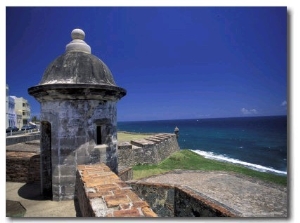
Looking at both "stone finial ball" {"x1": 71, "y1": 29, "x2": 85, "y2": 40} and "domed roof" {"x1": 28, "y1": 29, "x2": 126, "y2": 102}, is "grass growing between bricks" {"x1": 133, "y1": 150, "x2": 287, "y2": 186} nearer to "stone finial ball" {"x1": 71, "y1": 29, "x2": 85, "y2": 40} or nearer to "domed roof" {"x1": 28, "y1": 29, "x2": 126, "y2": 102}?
"domed roof" {"x1": 28, "y1": 29, "x2": 126, "y2": 102}

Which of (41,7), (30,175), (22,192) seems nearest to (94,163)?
(22,192)

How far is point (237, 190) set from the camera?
833 centimetres

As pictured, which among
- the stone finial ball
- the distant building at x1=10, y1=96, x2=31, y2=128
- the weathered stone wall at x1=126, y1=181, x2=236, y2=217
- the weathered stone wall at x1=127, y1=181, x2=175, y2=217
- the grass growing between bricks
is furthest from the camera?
the grass growing between bricks

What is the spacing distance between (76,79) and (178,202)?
3.14 meters

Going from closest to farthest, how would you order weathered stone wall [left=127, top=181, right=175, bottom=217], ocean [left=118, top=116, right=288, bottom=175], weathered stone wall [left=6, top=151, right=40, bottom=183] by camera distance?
weathered stone wall [left=127, top=181, right=175, bottom=217], weathered stone wall [left=6, top=151, right=40, bottom=183], ocean [left=118, top=116, right=288, bottom=175]

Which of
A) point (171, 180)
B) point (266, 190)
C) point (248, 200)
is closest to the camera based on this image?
point (248, 200)

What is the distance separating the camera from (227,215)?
3443mm

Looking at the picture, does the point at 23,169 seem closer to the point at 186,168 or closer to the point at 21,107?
the point at 21,107

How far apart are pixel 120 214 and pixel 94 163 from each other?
1.70 m

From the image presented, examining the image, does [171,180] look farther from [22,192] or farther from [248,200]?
[22,192]

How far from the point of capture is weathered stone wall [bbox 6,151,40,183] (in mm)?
4859

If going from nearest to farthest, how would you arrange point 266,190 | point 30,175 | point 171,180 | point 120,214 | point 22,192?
point 120,214 < point 22,192 < point 30,175 < point 266,190 < point 171,180

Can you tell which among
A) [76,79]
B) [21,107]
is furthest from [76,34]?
[21,107]

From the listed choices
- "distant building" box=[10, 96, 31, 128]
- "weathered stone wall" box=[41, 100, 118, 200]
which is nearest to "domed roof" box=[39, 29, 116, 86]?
"weathered stone wall" box=[41, 100, 118, 200]
